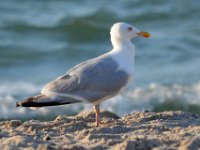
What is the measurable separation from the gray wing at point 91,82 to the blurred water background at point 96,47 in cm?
475

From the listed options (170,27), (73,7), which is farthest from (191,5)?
(73,7)

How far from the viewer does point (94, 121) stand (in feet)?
23.8

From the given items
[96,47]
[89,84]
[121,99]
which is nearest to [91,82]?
[89,84]

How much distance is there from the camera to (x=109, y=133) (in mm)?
6438

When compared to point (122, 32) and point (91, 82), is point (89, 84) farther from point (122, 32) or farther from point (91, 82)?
point (122, 32)

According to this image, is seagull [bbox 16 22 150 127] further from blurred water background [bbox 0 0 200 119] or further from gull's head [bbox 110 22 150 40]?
blurred water background [bbox 0 0 200 119]

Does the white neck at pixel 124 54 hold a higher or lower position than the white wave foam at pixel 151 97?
lower

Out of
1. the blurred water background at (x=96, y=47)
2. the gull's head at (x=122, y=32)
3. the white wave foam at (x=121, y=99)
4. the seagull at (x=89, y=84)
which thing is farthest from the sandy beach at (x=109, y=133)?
the blurred water background at (x=96, y=47)

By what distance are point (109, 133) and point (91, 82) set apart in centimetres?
67

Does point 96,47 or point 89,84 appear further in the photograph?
point 96,47

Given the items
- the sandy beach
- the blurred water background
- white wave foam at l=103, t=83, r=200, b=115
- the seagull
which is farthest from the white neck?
white wave foam at l=103, t=83, r=200, b=115

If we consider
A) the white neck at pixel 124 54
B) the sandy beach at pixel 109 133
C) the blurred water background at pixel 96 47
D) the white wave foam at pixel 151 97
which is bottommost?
the sandy beach at pixel 109 133

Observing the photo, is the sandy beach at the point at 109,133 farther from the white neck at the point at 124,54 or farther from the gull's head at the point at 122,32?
the gull's head at the point at 122,32

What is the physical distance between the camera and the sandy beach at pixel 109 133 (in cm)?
567
